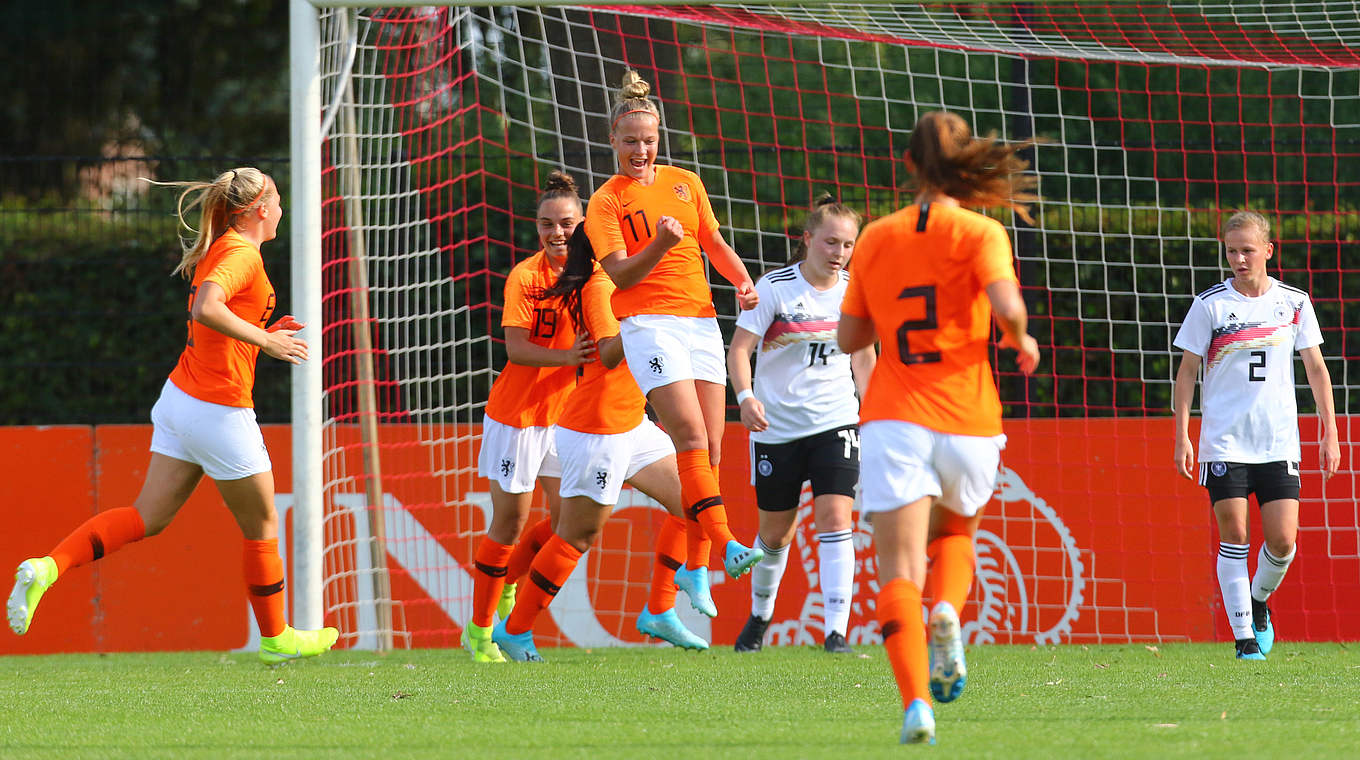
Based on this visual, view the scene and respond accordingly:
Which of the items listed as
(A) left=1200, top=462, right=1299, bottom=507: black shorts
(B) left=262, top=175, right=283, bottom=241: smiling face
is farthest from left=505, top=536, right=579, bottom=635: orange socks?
(A) left=1200, top=462, right=1299, bottom=507: black shorts

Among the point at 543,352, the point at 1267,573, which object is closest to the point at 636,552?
the point at 543,352

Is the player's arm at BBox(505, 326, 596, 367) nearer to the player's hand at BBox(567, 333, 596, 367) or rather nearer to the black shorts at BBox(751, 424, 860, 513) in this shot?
the player's hand at BBox(567, 333, 596, 367)

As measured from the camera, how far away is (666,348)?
590 cm

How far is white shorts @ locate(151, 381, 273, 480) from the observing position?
19.0 ft

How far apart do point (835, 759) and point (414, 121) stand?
5464 mm

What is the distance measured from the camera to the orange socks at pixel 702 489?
6043 mm

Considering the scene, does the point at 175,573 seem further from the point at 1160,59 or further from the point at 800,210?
the point at 1160,59

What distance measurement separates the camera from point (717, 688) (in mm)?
5344

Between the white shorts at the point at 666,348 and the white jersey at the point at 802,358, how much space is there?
1.88 feet

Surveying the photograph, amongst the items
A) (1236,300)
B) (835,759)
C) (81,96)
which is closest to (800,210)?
(1236,300)

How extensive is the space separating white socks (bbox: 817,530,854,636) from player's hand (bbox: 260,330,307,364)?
2380 mm

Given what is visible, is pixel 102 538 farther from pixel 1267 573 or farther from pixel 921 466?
pixel 1267 573

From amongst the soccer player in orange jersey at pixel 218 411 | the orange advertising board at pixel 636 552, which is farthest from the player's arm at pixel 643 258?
the orange advertising board at pixel 636 552

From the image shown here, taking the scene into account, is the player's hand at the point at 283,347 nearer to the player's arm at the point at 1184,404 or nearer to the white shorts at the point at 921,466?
the white shorts at the point at 921,466
